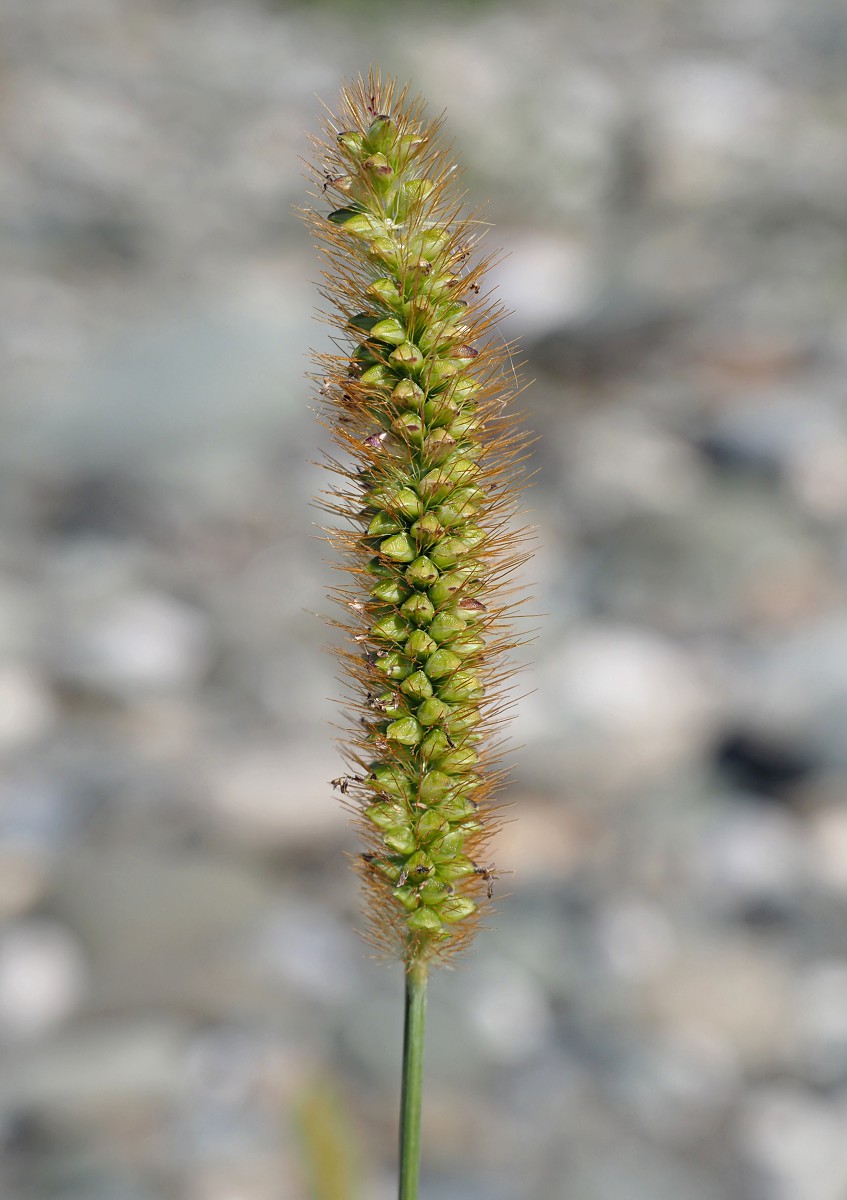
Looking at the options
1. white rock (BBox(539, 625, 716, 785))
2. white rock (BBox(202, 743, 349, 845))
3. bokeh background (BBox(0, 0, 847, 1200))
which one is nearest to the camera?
bokeh background (BBox(0, 0, 847, 1200))

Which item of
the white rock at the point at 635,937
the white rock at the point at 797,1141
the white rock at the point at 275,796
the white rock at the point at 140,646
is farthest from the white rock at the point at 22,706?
the white rock at the point at 797,1141

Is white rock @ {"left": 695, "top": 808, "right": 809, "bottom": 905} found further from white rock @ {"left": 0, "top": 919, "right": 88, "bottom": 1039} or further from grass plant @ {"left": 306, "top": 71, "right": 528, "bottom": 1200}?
grass plant @ {"left": 306, "top": 71, "right": 528, "bottom": 1200}

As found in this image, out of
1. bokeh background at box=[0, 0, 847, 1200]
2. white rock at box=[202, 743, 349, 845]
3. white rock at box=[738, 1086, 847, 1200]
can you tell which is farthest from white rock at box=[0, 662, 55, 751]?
white rock at box=[738, 1086, 847, 1200]

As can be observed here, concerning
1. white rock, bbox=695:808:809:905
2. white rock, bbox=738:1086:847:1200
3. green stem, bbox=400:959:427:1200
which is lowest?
white rock, bbox=738:1086:847:1200

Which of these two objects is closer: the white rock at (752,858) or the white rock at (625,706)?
the white rock at (752,858)

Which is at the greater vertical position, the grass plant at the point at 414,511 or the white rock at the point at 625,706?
the white rock at the point at 625,706

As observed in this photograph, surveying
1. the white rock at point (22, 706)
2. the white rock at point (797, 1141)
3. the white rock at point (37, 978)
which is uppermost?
the white rock at point (22, 706)

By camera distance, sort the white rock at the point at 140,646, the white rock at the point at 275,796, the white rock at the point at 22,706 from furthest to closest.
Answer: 1. the white rock at the point at 140,646
2. the white rock at the point at 22,706
3. the white rock at the point at 275,796

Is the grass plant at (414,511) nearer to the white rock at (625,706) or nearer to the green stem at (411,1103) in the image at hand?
the green stem at (411,1103)
